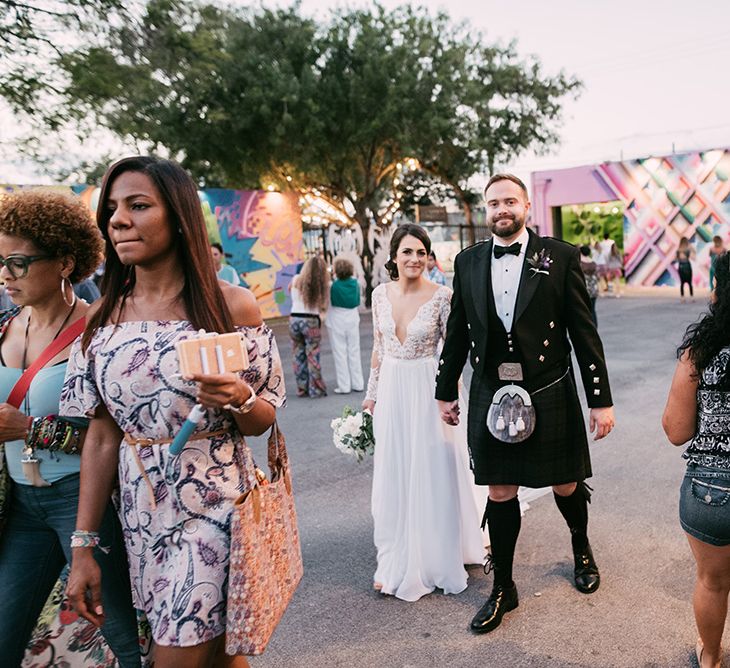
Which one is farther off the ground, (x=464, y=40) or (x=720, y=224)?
(x=464, y=40)

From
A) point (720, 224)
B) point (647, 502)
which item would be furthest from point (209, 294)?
point (720, 224)

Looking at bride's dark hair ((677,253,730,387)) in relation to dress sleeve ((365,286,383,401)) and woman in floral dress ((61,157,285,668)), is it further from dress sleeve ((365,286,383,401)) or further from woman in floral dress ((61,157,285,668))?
dress sleeve ((365,286,383,401))

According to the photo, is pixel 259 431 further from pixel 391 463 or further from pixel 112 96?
pixel 112 96

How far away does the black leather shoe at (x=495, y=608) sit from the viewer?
3527mm

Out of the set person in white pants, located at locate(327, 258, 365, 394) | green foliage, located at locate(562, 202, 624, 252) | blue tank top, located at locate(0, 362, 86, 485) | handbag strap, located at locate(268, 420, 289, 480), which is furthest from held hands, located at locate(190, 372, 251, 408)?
green foliage, located at locate(562, 202, 624, 252)

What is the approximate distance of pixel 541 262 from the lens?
360 cm

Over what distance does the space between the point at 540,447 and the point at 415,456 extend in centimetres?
82

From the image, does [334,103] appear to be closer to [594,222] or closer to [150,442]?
[594,222]

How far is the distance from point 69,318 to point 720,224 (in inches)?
1082

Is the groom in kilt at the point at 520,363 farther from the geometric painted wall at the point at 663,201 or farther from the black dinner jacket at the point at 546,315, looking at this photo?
the geometric painted wall at the point at 663,201

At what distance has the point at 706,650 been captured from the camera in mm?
2932

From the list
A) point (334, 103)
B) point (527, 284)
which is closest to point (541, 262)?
point (527, 284)

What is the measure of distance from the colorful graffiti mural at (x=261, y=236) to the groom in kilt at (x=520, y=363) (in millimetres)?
17019

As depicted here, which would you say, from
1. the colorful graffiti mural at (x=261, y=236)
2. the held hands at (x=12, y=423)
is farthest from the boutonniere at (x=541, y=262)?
the colorful graffiti mural at (x=261, y=236)
